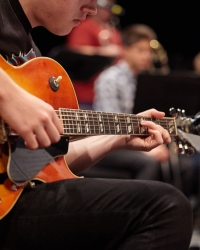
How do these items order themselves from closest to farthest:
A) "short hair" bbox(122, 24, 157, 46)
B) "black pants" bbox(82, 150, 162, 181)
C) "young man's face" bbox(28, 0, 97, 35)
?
1. "young man's face" bbox(28, 0, 97, 35)
2. "black pants" bbox(82, 150, 162, 181)
3. "short hair" bbox(122, 24, 157, 46)

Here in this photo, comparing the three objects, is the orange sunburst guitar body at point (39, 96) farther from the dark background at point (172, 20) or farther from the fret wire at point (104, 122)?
the dark background at point (172, 20)

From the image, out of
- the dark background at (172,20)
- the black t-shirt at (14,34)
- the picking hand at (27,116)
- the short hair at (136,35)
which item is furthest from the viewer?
the dark background at (172,20)

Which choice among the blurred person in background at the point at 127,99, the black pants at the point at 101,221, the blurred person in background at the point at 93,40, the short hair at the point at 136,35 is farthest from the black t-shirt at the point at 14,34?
the short hair at the point at 136,35

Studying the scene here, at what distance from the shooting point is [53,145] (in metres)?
1.49

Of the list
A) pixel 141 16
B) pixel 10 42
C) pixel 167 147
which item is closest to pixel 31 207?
pixel 10 42

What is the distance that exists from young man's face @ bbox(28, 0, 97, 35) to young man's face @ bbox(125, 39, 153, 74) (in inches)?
91.6

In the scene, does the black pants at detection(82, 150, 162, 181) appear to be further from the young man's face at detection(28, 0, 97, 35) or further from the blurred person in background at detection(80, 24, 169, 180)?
the young man's face at detection(28, 0, 97, 35)

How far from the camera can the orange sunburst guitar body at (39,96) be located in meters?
1.33

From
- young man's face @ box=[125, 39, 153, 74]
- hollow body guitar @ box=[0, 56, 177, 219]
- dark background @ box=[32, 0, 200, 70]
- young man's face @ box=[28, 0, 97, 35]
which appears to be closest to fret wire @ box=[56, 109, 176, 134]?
hollow body guitar @ box=[0, 56, 177, 219]

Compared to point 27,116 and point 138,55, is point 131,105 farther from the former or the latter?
point 27,116

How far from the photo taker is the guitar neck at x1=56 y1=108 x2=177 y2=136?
4.58 feet

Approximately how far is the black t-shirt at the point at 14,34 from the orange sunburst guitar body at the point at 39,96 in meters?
0.07

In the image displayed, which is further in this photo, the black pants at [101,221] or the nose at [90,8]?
the nose at [90,8]

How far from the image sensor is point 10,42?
1461 millimetres
